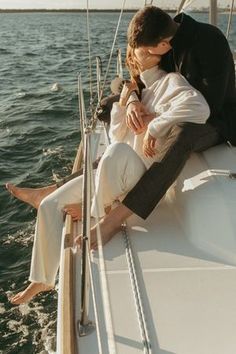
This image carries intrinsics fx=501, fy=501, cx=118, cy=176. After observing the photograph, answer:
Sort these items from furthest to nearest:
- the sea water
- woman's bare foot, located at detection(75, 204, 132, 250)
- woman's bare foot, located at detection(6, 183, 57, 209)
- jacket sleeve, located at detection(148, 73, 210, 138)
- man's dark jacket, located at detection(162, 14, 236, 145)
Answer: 1. the sea water
2. woman's bare foot, located at detection(6, 183, 57, 209)
3. man's dark jacket, located at detection(162, 14, 236, 145)
4. jacket sleeve, located at detection(148, 73, 210, 138)
5. woman's bare foot, located at detection(75, 204, 132, 250)

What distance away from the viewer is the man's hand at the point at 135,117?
9.23 feet

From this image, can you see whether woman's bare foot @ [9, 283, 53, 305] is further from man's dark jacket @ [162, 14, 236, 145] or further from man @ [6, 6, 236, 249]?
man's dark jacket @ [162, 14, 236, 145]

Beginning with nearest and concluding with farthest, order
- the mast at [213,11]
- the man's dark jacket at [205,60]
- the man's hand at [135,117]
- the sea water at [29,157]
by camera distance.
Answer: the man's hand at [135,117] → the man's dark jacket at [205,60] → the sea water at [29,157] → the mast at [213,11]

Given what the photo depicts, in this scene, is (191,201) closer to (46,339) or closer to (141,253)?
(141,253)

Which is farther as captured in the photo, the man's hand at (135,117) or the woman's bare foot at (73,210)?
the man's hand at (135,117)

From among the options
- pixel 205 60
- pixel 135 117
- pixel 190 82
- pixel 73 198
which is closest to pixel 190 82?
pixel 190 82

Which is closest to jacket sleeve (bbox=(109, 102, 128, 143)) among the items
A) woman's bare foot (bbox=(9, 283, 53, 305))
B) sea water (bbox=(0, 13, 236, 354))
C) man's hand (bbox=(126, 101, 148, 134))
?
man's hand (bbox=(126, 101, 148, 134))

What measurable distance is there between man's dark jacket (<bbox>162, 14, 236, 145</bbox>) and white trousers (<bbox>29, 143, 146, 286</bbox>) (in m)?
0.68

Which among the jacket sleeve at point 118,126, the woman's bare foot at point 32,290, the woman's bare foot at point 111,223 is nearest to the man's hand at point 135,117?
the jacket sleeve at point 118,126

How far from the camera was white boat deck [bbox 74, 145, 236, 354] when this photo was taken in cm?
188

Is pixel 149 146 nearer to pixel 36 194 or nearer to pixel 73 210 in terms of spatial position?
pixel 73 210

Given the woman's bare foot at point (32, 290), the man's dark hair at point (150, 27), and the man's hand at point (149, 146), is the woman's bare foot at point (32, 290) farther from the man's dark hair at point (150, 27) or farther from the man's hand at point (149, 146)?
the man's dark hair at point (150, 27)

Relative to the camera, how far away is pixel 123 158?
2.54 meters

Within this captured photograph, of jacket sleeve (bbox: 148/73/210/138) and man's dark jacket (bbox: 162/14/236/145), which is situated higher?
man's dark jacket (bbox: 162/14/236/145)
